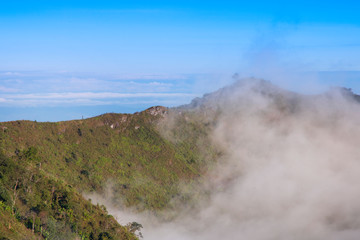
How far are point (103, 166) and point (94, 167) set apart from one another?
13.2 ft

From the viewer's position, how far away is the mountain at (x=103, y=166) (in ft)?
227

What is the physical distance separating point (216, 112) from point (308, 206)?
180 ft

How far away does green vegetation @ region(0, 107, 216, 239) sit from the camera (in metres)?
68.4

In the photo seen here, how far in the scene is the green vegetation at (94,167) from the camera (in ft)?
224

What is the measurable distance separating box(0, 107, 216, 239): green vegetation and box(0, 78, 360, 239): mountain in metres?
0.22

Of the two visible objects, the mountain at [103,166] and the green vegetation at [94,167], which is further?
the mountain at [103,166]

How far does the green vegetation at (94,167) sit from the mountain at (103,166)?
0.71ft

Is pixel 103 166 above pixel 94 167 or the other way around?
above

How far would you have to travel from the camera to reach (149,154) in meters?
161

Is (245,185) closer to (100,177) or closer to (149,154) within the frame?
(149,154)

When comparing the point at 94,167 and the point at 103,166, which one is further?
the point at 103,166

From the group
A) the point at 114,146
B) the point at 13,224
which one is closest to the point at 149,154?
the point at 114,146

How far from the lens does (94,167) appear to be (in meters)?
140

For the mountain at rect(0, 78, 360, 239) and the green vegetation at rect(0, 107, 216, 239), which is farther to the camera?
the mountain at rect(0, 78, 360, 239)
